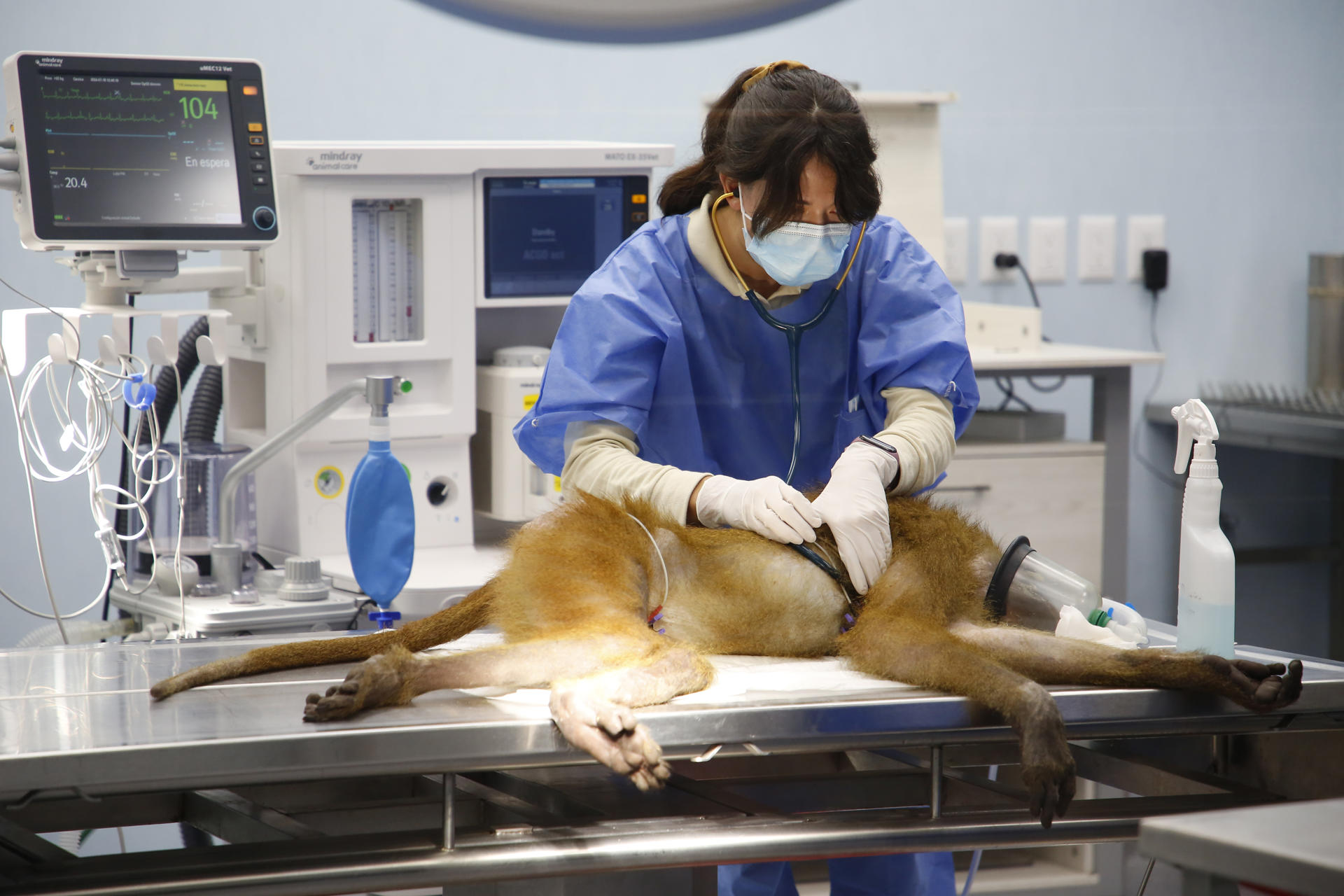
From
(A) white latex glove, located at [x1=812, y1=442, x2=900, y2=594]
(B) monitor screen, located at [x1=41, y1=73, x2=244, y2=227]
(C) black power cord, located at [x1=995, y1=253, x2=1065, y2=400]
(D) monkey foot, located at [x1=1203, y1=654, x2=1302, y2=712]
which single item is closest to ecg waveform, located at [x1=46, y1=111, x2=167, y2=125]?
(B) monitor screen, located at [x1=41, y1=73, x2=244, y2=227]

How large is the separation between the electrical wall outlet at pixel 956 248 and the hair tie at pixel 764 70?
1563 mm

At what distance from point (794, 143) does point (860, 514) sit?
1.38 feet

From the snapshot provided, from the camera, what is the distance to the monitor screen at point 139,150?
66.9 inches

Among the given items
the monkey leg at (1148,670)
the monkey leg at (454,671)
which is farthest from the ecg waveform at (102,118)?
the monkey leg at (1148,670)

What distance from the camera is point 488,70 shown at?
5.49 ft

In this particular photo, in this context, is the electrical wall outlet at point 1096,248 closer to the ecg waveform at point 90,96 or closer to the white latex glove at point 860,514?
the white latex glove at point 860,514

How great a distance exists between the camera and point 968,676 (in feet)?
4.01

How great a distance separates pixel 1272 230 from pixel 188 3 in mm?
1819

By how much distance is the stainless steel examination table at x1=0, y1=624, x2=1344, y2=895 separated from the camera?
42.1 inches

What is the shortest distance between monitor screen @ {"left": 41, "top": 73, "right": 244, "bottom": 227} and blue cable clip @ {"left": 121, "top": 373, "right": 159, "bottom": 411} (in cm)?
21

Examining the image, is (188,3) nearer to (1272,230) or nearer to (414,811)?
(414,811)

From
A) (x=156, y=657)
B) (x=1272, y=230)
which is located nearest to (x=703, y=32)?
(x=156, y=657)

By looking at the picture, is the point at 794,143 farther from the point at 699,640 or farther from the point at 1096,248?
the point at 1096,248

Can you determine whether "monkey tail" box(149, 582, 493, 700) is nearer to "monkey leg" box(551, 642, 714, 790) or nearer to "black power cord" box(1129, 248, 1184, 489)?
"monkey leg" box(551, 642, 714, 790)
